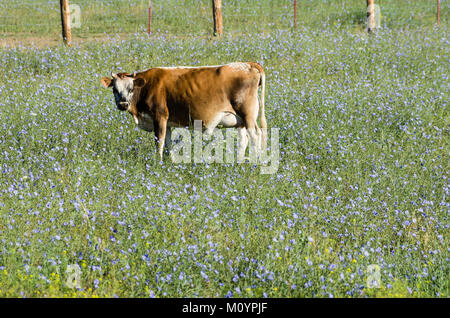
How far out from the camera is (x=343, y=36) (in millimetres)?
15945

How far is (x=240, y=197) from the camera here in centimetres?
709

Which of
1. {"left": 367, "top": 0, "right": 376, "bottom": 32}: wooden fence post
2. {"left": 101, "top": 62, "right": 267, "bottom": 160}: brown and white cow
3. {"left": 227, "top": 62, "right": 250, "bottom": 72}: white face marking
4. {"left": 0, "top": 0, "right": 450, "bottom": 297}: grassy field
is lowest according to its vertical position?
{"left": 0, "top": 0, "right": 450, "bottom": 297}: grassy field

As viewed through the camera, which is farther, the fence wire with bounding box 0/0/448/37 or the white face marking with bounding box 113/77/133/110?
the fence wire with bounding box 0/0/448/37

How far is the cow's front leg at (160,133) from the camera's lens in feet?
28.5

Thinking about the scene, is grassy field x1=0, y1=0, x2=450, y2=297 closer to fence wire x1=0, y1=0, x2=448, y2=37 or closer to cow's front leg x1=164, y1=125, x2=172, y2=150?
cow's front leg x1=164, y1=125, x2=172, y2=150

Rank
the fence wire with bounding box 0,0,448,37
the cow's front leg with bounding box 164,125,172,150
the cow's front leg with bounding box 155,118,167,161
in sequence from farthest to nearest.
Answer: the fence wire with bounding box 0,0,448,37
the cow's front leg with bounding box 164,125,172,150
the cow's front leg with bounding box 155,118,167,161

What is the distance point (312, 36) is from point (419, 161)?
8.37 meters

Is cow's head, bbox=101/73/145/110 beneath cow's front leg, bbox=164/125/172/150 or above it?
above

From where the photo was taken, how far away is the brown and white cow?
28.6ft

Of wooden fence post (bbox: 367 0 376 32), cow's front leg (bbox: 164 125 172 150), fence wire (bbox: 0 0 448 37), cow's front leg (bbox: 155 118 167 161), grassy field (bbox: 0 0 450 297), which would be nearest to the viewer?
grassy field (bbox: 0 0 450 297)

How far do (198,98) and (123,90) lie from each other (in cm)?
112

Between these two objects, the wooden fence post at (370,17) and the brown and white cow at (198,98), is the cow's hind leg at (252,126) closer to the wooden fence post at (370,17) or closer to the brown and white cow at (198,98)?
the brown and white cow at (198,98)

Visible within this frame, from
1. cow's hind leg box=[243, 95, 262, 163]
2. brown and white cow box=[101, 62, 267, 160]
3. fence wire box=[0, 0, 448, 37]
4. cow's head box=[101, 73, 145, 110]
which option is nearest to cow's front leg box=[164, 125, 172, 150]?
brown and white cow box=[101, 62, 267, 160]
